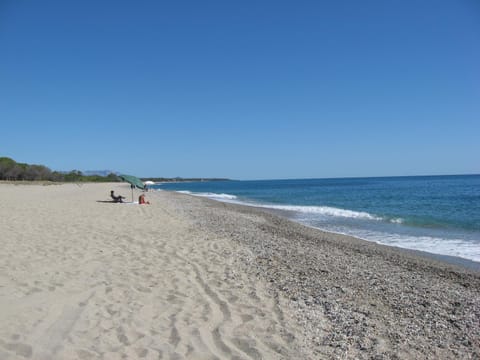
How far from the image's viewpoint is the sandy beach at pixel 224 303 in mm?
3699

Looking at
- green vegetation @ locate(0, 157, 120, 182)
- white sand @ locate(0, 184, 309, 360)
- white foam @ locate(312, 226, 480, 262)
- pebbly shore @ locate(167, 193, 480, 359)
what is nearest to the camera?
white sand @ locate(0, 184, 309, 360)

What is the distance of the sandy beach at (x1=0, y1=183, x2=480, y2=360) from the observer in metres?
3.70

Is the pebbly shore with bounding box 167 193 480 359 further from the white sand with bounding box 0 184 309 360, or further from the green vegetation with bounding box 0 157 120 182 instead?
the green vegetation with bounding box 0 157 120 182

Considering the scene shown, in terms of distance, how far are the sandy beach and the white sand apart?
0.06 ft

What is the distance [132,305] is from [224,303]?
4.32 feet

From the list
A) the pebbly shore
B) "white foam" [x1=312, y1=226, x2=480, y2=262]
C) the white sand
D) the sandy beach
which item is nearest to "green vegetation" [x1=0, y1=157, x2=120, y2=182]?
the sandy beach

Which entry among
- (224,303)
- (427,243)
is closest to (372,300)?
(224,303)

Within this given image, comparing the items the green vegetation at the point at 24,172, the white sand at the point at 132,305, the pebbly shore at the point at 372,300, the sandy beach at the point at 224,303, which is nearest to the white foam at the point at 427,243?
the pebbly shore at the point at 372,300

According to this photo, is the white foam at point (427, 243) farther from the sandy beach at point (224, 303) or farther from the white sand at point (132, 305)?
the white sand at point (132, 305)

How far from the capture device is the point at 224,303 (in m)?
Result: 4.95

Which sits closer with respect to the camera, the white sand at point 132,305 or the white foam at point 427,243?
the white sand at point 132,305

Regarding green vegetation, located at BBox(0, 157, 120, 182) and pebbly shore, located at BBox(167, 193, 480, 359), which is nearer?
pebbly shore, located at BBox(167, 193, 480, 359)

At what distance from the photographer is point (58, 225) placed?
36.7ft

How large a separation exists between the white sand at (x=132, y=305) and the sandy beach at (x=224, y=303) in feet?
0.06
